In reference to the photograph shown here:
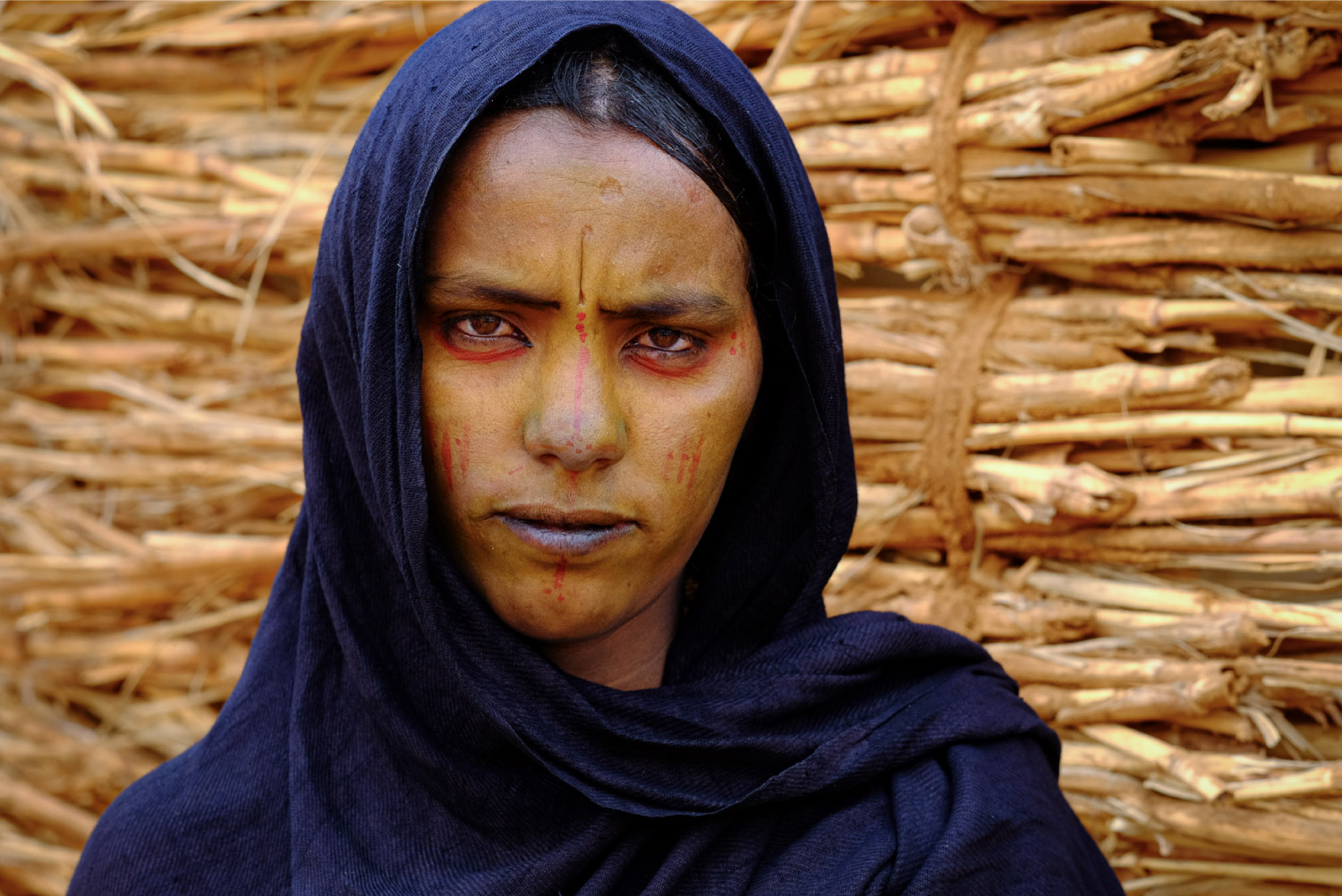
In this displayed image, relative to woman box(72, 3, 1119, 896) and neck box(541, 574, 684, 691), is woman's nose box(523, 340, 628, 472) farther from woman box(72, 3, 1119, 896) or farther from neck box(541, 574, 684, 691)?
neck box(541, 574, 684, 691)

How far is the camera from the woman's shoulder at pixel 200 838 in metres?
1.43

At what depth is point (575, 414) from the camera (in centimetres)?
125

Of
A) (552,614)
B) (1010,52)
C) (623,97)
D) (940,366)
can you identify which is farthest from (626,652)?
(1010,52)

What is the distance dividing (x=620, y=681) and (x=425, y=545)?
343mm

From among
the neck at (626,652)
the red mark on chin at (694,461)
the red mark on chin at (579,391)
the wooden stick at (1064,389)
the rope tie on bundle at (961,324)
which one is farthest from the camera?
the rope tie on bundle at (961,324)

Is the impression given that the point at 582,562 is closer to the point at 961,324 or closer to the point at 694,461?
the point at 694,461

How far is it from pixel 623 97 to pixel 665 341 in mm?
265

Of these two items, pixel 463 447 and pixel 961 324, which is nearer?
pixel 463 447

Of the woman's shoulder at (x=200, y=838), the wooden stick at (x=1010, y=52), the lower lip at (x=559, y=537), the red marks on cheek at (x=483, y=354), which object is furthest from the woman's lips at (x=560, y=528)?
the wooden stick at (x=1010, y=52)

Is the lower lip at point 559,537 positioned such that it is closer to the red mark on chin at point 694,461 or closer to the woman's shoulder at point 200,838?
the red mark on chin at point 694,461

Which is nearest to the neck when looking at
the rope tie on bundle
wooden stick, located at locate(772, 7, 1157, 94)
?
the rope tie on bundle

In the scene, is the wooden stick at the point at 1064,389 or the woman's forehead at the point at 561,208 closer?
the woman's forehead at the point at 561,208

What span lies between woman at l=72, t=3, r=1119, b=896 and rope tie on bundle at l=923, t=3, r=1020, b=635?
1.95 ft

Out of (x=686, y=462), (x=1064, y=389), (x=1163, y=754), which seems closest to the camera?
(x=686, y=462)
